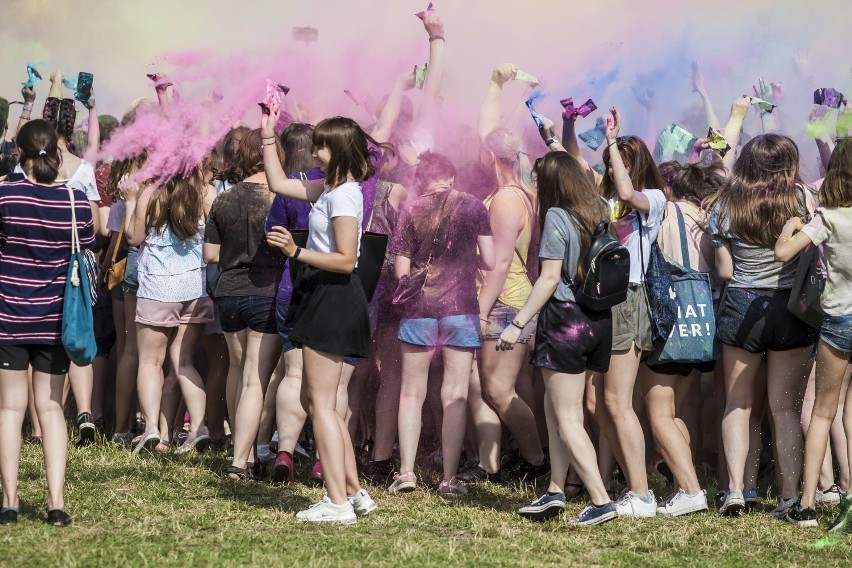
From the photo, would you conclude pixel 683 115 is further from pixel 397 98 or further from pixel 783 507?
pixel 783 507

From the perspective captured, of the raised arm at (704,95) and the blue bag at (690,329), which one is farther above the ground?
the raised arm at (704,95)

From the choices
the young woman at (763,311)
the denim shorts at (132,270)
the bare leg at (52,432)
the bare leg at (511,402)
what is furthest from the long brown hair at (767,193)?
the denim shorts at (132,270)

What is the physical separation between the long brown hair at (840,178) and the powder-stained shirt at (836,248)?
4 centimetres

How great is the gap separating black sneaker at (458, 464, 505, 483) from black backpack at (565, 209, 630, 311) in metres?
1.77

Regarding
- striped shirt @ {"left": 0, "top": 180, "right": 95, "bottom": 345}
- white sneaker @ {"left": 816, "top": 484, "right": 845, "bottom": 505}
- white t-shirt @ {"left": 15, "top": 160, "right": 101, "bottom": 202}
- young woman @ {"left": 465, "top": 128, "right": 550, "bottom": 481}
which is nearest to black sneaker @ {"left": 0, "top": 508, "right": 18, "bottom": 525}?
striped shirt @ {"left": 0, "top": 180, "right": 95, "bottom": 345}

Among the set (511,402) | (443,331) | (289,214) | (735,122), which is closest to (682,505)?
(511,402)

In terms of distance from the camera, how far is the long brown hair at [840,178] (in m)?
5.39

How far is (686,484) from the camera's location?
19.3 feet

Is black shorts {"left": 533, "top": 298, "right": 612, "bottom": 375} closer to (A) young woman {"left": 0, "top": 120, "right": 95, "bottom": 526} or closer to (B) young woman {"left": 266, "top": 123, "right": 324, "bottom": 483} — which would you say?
(B) young woman {"left": 266, "top": 123, "right": 324, "bottom": 483}

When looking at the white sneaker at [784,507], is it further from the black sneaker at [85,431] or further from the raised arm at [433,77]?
the black sneaker at [85,431]

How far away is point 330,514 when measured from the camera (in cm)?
531

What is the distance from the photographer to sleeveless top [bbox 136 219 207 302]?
24.4 feet

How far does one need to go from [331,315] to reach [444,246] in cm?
140

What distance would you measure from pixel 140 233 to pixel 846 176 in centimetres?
446
